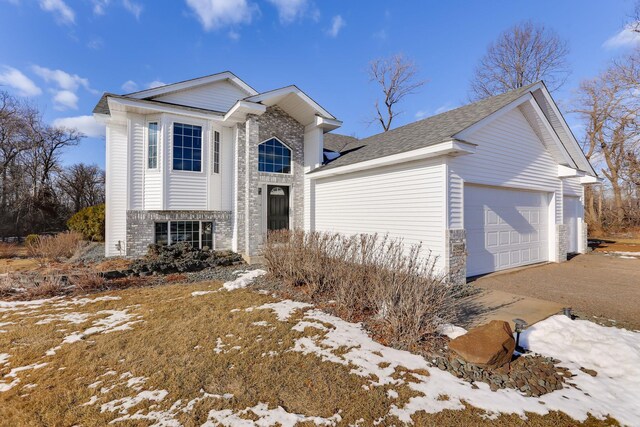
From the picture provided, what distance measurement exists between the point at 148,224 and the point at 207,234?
80.7 inches

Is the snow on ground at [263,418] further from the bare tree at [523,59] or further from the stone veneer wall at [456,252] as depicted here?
the bare tree at [523,59]

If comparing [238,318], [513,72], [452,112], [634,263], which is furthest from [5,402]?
[513,72]

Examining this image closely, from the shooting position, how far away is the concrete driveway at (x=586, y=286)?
5344mm

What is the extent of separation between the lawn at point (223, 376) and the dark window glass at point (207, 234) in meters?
6.00

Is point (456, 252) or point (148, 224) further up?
point (148, 224)

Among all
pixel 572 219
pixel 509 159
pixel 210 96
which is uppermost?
pixel 210 96

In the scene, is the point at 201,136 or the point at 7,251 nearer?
the point at 201,136

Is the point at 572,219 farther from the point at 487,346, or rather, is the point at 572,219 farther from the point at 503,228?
the point at 487,346

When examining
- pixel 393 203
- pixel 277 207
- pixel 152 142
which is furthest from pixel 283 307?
pixel 152 142

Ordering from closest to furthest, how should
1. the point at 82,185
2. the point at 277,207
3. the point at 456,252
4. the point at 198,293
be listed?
1. the point at 198,293
2. the point at 456,252
3. the point at 277,207
4. the point at 82,185

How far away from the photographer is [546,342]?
416cm

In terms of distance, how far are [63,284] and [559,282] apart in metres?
12.6

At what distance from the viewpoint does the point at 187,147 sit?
10.5 meters

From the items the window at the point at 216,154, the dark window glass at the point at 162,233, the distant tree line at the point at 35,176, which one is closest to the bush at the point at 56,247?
the dark window glass at the point at 162,233
